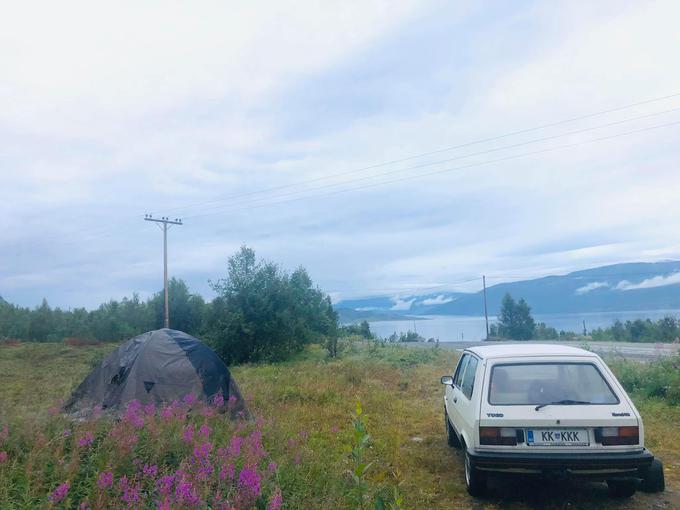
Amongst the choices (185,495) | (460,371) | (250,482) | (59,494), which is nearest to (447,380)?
(460,371)

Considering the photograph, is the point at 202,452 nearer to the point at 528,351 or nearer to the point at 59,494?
the point at 59,494

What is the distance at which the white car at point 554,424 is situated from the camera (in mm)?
5023

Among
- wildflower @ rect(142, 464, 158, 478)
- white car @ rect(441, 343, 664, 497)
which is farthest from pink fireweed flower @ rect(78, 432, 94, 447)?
white car @ rect(441, 343, 664, 497)

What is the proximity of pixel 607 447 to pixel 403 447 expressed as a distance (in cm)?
350

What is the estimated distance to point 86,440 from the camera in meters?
4.47

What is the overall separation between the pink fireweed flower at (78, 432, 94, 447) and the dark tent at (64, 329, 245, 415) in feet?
13.4

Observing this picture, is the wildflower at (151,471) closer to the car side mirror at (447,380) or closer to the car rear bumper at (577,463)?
the car rear bumper at (577,463)

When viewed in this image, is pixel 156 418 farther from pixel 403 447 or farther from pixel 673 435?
pixel 673 435

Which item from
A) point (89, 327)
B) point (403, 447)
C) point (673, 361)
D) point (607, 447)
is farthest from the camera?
point (89, 327)

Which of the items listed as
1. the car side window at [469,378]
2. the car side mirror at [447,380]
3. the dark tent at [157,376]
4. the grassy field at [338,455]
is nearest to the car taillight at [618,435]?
the grassy field at [338,455]

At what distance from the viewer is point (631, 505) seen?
18.0 ft

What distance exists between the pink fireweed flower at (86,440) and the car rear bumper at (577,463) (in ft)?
11.8

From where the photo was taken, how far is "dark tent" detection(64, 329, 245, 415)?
8.80 metres

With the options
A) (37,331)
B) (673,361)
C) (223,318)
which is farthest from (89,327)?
(673,361)
